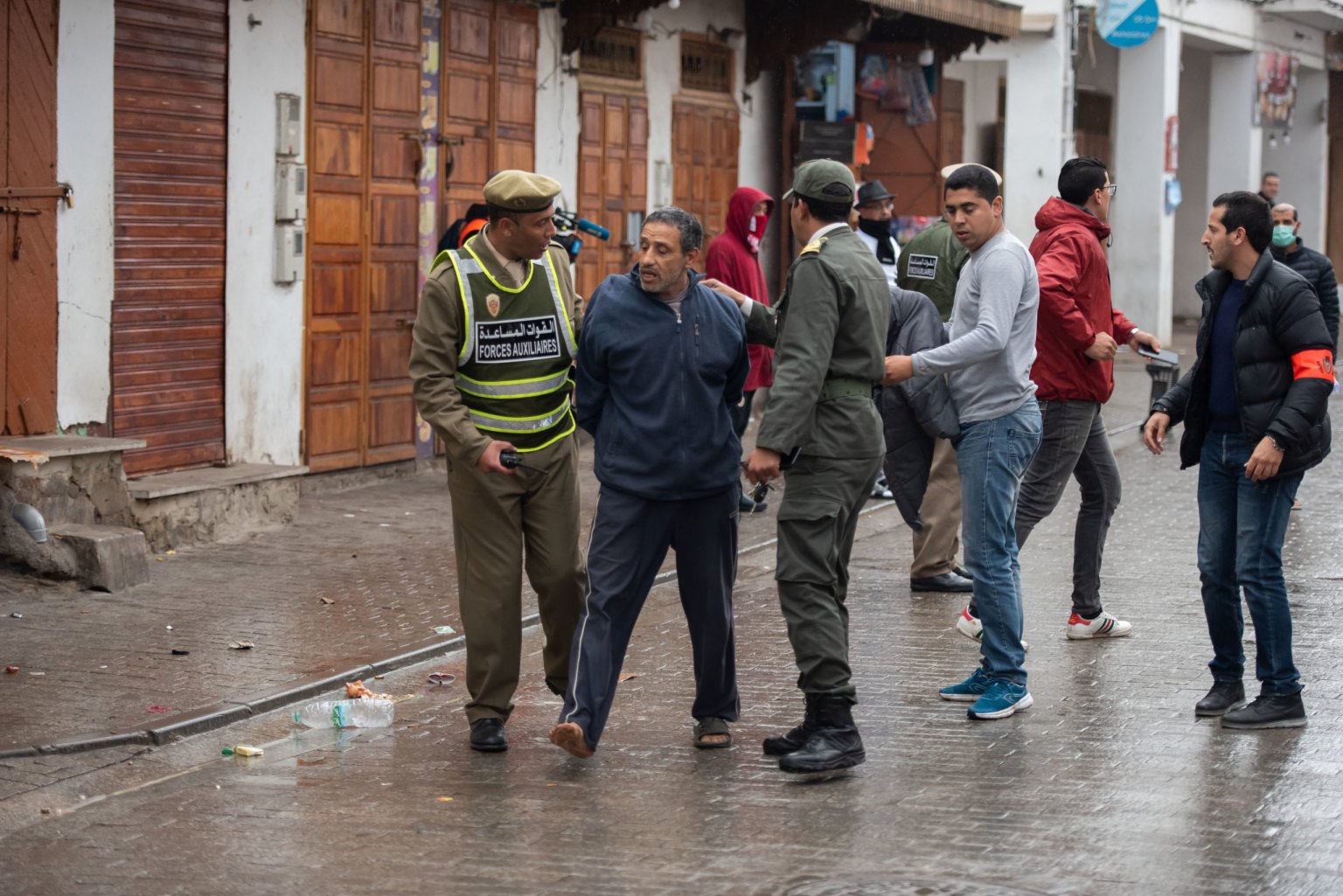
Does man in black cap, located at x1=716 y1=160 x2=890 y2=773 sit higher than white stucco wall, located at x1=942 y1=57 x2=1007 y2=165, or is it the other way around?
white stucco wall, located at x1=942 y1=57 x2=1007 y2=165

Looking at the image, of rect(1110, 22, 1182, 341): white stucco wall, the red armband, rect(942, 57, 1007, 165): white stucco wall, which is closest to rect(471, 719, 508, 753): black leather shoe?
the red armband

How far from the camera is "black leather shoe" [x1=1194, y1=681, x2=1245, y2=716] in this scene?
6.77m

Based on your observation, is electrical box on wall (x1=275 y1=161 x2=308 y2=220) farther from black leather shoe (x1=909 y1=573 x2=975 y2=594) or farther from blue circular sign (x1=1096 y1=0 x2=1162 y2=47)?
blue circular sign (x1=1096 y1=0 x2=1162 y2=47)

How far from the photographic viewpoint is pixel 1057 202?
8.03 meters

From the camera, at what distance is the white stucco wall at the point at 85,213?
398 inches

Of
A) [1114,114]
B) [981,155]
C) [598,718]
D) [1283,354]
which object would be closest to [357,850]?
[598,718]

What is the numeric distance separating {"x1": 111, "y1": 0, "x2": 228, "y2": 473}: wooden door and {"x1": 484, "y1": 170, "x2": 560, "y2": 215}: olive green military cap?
481cm

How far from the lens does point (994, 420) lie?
6.82 metres

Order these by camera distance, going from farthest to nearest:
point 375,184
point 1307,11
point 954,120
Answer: point 1307,11 < point 954,120 < point 375,184

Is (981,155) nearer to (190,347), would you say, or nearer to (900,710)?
(190,347)

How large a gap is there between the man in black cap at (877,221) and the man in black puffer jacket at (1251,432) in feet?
16.3

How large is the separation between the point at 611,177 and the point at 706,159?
165 cm

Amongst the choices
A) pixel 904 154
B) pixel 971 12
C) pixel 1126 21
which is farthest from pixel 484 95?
pixel 1126 21

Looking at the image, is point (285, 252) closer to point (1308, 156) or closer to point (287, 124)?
point (287, 124)
